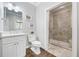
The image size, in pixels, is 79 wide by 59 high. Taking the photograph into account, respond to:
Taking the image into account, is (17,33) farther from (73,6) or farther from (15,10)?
(73,6)

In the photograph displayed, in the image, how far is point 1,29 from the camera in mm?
1041

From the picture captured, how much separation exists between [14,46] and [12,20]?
1.40ft

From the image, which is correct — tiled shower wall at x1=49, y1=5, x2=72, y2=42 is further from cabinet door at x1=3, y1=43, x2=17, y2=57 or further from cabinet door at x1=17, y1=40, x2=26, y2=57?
cabinet door at x1=3, y1=43, x2=17, y2=57

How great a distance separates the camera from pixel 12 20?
1147 millimetres

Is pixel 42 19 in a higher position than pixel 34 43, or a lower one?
higher

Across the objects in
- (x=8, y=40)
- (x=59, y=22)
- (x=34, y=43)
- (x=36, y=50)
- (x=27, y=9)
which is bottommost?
(x=36, y=50)

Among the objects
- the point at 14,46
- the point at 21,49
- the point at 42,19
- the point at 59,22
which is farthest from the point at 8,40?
the point at 59,22

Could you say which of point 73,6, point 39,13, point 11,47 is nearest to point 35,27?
point 39,13

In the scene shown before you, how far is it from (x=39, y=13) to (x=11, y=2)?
0.47 meters

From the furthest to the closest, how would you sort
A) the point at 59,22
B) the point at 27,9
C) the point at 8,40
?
1. the point at 59,22
2. the point at 27,9
3. the point at 8,40

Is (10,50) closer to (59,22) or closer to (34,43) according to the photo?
(34,43)

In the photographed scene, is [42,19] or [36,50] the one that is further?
[36,50]

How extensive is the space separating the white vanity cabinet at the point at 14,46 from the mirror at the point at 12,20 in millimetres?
175

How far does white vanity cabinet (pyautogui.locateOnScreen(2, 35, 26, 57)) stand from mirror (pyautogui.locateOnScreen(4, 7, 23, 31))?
0.17 meters
